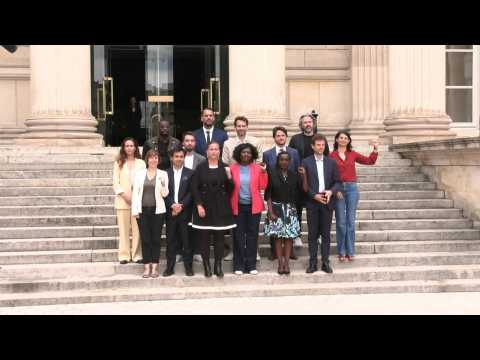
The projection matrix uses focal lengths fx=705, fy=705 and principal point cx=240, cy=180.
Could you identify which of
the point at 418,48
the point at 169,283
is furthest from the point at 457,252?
the point at 418,48

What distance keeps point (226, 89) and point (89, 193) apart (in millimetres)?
5454

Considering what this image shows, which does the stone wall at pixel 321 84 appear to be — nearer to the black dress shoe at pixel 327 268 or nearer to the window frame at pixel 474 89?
the window frame at pixel 474 89

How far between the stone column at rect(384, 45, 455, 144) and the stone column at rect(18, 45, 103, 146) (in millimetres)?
6000

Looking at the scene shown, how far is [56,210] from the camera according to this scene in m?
10.4

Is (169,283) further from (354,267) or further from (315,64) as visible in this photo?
(315,64)

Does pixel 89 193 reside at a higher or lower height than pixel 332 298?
higher

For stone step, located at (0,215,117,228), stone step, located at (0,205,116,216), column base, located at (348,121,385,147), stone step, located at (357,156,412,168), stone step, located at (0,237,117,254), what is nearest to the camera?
stone step, located at (0,237,117,254)

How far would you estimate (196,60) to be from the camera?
17047mm

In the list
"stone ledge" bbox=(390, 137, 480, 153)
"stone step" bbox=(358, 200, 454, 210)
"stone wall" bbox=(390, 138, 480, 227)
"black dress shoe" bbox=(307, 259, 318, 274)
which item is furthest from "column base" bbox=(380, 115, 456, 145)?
"black dress shoe" bbox=(307, 259, 318, 274)

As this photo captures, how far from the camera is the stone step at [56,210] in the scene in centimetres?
1034

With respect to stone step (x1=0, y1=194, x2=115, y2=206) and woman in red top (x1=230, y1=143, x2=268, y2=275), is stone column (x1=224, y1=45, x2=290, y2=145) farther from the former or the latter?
woman in red top (x1=230, y1=143, x2=268, y2=275)

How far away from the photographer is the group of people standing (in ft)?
28.9

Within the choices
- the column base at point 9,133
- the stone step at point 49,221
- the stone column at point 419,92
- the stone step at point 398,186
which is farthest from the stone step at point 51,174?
the stone column at point 419,92

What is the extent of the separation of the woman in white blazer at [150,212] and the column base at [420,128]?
6.57 meters
